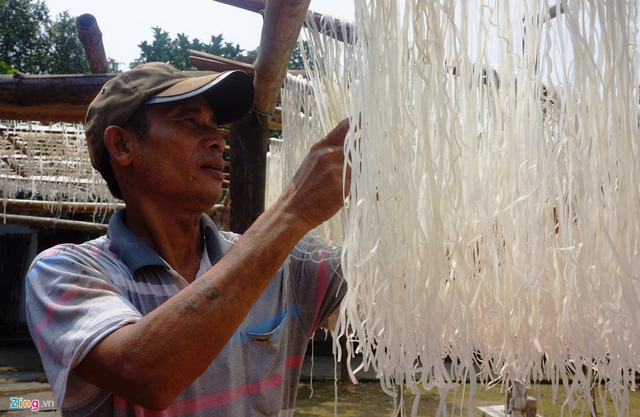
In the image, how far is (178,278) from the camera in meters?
1.20

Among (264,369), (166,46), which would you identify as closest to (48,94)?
(264,369)

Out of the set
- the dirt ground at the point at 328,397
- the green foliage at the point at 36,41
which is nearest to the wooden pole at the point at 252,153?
the dirt ground at the point at 328,397

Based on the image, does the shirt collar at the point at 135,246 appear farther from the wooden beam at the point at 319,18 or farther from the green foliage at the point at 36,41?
the green foliage at the point at 36,41

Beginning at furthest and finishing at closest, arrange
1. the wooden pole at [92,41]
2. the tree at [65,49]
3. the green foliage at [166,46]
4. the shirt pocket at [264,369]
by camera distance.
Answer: the tree at [65,49] < the green foliage at [166,46] < the wooden pole at [92,41] < the shirt pocket at [264,369]

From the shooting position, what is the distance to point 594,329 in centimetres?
76

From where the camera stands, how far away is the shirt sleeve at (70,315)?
34.1 inches

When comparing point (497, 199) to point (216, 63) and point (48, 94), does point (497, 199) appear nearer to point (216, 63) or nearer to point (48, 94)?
point (216, 63)

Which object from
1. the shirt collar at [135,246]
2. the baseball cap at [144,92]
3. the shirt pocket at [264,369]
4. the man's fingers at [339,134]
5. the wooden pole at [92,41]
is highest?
the wooden pole at [92,41]

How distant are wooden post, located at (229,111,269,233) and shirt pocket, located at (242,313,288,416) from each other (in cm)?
72

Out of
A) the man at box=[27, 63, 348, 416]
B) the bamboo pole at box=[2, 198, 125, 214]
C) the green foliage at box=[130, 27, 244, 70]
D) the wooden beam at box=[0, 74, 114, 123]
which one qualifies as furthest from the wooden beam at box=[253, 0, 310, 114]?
the green foliage at box=[130, 27, 244, 70]

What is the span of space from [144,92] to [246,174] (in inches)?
28.3

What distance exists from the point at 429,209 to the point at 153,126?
2.47 feet

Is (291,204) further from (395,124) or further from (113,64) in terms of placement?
(113,64)

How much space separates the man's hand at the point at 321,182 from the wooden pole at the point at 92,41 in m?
1.33
